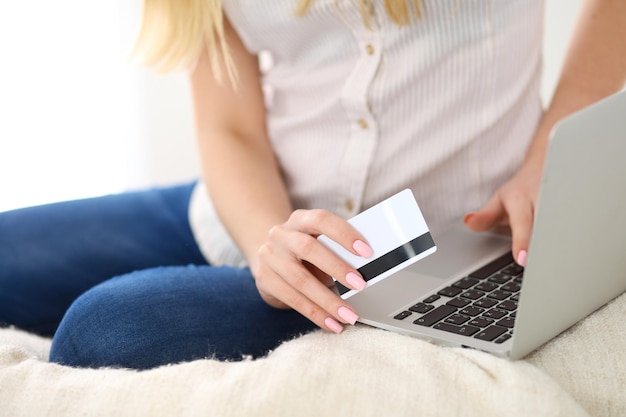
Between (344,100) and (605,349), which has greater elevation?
(344,100)

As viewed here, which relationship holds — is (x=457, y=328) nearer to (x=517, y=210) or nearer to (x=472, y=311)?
(x=472, y=311)

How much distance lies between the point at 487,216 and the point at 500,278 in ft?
0.39

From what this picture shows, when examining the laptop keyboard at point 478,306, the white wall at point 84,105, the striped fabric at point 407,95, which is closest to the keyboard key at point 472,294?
the laptop keyboard at point 478,306

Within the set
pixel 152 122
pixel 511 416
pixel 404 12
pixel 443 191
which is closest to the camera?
pixel 511 416

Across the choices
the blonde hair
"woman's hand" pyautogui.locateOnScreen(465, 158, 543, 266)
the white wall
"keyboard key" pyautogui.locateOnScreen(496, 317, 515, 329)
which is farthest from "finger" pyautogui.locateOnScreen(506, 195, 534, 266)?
the white wall

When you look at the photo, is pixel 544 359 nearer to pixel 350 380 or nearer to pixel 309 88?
pixel 350 380

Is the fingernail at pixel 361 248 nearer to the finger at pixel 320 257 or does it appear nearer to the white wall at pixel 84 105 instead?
the finger at pixel 320 257

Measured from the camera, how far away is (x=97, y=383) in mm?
652

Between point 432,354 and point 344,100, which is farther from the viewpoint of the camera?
point 344,100

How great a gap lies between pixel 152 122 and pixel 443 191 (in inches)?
52.3

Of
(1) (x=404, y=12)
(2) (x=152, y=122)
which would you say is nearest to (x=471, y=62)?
(1) (x=404, y=12)

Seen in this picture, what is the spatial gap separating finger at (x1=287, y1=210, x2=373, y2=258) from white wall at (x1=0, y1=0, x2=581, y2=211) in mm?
1321

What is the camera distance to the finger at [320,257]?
690 mm

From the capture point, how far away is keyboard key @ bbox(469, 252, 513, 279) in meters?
0.80
